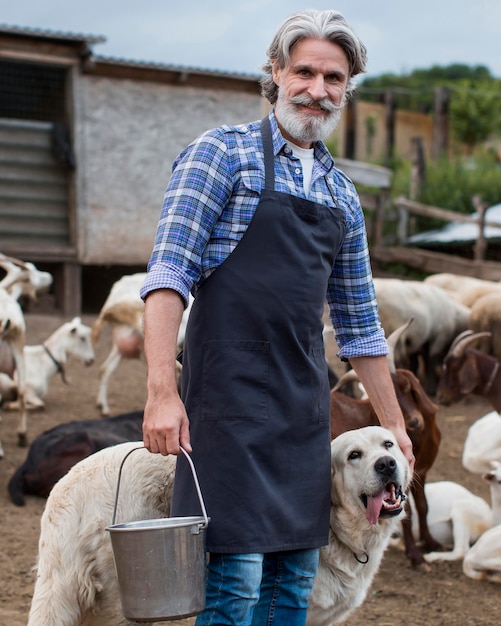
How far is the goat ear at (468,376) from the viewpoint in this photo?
7.89 meters

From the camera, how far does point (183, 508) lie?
2.56m

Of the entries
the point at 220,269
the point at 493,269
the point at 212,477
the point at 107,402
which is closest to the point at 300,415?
the point at 212,477

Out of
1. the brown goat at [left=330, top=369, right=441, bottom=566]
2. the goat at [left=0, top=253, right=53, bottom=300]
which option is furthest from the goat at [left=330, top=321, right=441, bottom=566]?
the goat at [left=0, top=253, right=53, bottom=300]

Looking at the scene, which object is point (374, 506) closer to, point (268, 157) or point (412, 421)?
point (268, 157)

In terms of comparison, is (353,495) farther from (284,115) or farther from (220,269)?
(284,115)

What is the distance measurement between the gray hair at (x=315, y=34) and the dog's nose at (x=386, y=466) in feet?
4.02

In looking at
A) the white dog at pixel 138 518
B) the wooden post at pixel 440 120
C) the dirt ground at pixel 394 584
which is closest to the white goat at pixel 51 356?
the dirt ground at pixel 394 584

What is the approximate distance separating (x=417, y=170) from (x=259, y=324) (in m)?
19.0

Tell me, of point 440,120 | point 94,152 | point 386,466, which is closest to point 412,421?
point 386,466

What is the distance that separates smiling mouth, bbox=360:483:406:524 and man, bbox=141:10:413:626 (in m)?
0.23

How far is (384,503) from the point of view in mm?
2984

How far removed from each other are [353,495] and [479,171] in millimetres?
19442

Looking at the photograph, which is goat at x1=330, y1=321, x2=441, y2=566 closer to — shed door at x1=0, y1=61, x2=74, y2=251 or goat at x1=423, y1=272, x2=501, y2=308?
goat at x1=423, y1=272, x2=501, y2=308

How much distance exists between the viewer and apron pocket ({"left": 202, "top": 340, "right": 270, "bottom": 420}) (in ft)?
8.35
